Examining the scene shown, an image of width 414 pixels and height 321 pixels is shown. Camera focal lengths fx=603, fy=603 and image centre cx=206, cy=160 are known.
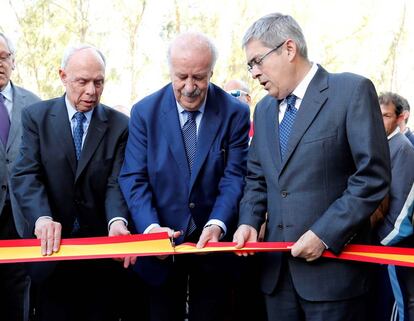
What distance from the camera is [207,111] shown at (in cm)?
328

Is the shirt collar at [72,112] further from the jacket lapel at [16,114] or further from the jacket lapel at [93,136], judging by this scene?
the jacket lapel at [16,114]

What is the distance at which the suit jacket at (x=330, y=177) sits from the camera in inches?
101

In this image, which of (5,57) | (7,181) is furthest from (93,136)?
(5,57)

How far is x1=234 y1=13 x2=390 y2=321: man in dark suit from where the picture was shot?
2570 millimetres

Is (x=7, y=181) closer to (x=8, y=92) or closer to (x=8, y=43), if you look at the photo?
(x=8, y=92)

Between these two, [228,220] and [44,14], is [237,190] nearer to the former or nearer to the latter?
[228,220]

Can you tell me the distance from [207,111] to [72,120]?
0.77 metres

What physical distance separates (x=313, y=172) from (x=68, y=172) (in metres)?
1.38

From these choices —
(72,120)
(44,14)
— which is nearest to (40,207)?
(72,120)

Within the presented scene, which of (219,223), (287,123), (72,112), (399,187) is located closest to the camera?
(287,123)

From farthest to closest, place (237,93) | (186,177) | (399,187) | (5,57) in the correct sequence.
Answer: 1. (237,93)
2. (5,57)
3. (399,187)
4. (186,177)

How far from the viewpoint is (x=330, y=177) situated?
266 centimetres

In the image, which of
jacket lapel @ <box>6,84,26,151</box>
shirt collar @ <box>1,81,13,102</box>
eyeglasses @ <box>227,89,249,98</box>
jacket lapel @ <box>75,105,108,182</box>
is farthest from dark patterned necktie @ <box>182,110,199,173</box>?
eyeglasses @ <box>227,89,249,98</box>

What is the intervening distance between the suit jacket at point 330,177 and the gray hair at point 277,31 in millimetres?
176
